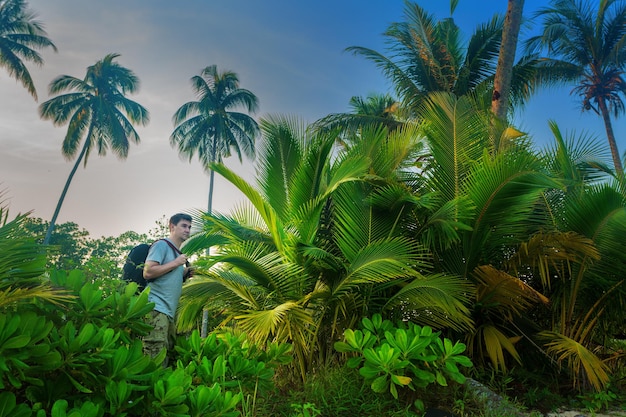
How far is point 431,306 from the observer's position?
4.96 m

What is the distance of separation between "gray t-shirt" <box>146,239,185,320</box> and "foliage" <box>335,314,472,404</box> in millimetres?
1532

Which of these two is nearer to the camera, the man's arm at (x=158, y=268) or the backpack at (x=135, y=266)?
the man's arm at (x=158, y=268)

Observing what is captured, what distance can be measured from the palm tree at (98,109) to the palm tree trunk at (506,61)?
74.6ft

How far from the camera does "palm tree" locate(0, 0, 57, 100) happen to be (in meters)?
23.6

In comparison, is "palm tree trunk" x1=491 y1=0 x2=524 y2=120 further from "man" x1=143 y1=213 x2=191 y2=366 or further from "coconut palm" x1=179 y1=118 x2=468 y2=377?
"man" x1=143 y1=213 x2=191 y2=366

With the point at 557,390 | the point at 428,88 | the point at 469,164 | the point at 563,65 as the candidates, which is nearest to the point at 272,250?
the point at 469,164

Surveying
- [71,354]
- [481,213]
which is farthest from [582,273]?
[71,354]

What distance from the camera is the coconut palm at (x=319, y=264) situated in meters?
4.67

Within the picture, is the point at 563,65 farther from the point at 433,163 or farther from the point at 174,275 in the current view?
the point at 174,275

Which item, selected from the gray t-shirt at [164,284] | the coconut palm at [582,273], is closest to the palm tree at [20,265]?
the gray t-shirt at [164,284]

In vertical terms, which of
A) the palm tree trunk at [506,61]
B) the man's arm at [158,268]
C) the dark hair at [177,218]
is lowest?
the man's arm at [158,268]

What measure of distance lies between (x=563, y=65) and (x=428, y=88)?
7026 mm

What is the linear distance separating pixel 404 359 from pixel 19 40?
28.5 m

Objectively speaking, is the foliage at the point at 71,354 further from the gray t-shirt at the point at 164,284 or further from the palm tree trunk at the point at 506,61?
the palm tree trunk at the point at 506,61
